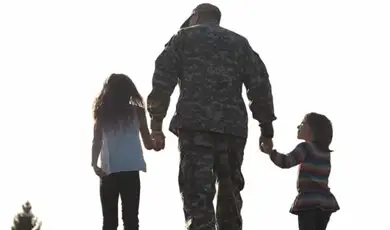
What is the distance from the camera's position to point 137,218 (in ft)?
39.2

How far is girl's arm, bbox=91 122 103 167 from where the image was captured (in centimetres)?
1216

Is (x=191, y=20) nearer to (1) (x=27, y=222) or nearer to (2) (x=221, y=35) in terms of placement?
(2) (x=221, y=35)

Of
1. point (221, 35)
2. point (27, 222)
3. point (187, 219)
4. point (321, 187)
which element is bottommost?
point (187, 219)

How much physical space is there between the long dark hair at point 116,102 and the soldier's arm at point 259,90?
5.43 feet

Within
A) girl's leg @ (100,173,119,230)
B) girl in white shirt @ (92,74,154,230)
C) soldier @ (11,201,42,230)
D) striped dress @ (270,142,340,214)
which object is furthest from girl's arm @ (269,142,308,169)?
soldier @ (11,201,42,230)

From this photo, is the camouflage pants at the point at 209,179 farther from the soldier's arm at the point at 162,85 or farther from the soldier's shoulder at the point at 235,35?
the soldier's shoulder at the point at 235,35

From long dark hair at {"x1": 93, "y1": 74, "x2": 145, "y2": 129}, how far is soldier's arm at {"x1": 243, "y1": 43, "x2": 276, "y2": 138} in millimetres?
1654

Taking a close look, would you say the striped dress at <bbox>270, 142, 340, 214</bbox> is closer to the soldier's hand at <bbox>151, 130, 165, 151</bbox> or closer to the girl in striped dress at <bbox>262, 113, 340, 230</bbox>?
the girl in striped dress at <bbox>262, 113, 340, 230</bbox>

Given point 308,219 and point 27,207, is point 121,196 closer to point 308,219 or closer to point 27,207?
point 308,219

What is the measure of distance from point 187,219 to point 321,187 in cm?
255

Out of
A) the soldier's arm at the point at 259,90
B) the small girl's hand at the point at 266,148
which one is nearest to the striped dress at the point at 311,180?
the small girl's hand at the point at 266,148

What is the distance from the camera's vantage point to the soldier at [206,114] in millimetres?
10172

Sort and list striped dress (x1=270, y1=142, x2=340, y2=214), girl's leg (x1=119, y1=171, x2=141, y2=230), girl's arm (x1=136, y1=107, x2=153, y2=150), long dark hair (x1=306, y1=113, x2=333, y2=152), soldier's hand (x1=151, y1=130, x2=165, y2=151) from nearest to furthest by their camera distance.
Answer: soldier's hand (x1=151, y1=130, x2=165, y2=151) < girl's leg (x1=119, y1=171, x2=141, y2=230) < girl's arm (x1=136, y1=107, x2=153, y2=150) < striped dress (x1=270, y1=142, x2=340, y2=214) < long dark hair (x1=306, y1=113, x2=333, y2=152)

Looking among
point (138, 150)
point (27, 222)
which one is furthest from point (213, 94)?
point (27, 222)
